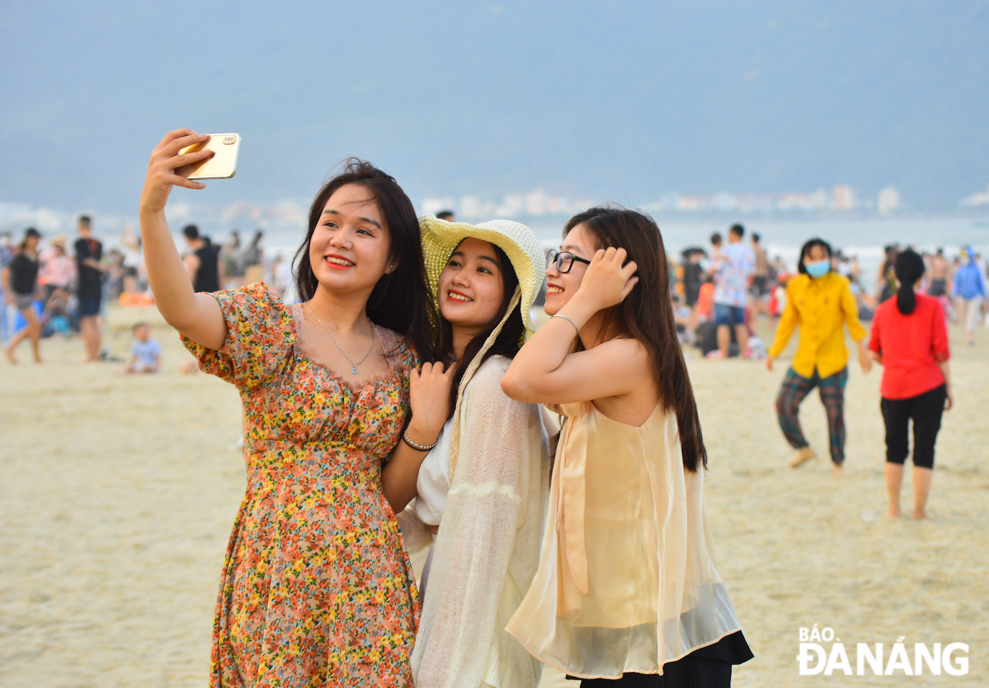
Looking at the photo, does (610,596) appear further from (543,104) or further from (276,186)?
(543,104)

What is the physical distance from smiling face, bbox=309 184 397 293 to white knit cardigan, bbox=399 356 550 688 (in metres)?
0.36

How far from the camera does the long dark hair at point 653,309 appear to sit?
1.87 metres

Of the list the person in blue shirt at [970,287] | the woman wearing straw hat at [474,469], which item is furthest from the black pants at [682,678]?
the person in blue shirt at [970,287]

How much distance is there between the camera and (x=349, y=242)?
6.17 feet

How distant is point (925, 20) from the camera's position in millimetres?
143750

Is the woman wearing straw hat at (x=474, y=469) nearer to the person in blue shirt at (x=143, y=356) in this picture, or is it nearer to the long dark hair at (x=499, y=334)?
the long dark hair at (x=499, y=334)

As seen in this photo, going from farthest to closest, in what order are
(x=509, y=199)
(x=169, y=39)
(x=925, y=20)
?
(x=169, y=39)
(x=925, y=20)
(x=509, y=199)

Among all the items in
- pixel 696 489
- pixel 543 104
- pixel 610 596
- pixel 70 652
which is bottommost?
pixel 70 652

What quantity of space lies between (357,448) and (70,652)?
2678mm

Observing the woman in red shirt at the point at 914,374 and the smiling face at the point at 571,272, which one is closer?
the smiling face at the point at 571,272

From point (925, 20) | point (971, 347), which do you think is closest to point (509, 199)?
point (925, 20)

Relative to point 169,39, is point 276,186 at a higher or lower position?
lower

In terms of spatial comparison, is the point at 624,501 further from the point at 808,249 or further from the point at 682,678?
the point at 808,249

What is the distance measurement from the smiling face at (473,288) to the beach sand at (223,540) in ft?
7.12
